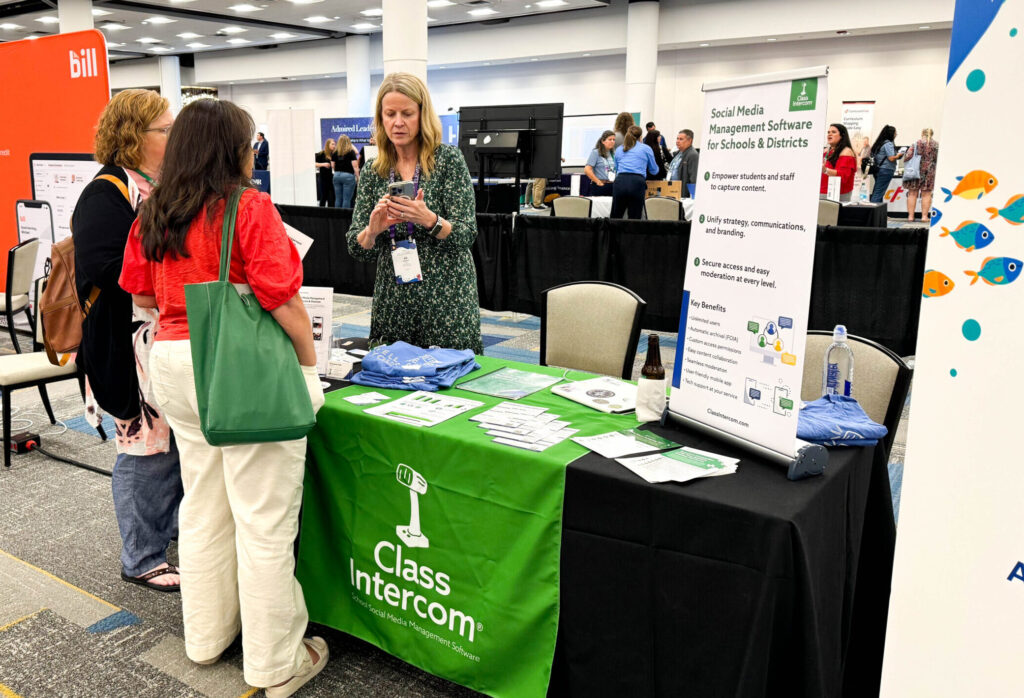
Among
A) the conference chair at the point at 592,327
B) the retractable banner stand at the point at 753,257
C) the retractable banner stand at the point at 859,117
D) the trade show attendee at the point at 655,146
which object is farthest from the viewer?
the retractable banner stand at the point at 859,117

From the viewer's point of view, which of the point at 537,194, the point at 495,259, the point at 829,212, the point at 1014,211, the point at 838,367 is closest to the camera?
the point at 1014,211

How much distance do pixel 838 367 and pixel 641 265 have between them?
129 inches

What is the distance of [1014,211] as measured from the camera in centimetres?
127

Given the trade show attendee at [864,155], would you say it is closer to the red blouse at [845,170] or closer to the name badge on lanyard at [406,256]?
the red blouse at [845,170]

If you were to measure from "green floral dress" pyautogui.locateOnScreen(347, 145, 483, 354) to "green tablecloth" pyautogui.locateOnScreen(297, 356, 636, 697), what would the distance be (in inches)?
19.2

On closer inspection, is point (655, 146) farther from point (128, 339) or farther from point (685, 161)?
point (128, 339)

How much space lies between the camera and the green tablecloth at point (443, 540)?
172cm

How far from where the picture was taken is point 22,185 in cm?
531

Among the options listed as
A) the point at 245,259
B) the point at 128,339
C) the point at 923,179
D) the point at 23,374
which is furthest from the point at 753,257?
the point at 923,179

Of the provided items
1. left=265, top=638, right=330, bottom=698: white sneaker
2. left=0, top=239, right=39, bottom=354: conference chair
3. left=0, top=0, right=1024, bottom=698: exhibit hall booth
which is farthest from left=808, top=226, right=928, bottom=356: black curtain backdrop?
left=0, top=239, right=39, bottom=354: conference chair

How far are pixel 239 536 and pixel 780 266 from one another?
1.38 m

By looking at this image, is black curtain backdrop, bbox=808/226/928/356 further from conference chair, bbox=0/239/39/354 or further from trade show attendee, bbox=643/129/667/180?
conference chair, bbox=0/239/39/354

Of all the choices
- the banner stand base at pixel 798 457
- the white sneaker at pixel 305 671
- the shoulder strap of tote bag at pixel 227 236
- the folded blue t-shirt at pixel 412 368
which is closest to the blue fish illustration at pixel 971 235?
the banner stand base at pixel 798 457

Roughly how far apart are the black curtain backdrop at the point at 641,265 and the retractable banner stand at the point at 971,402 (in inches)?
101
